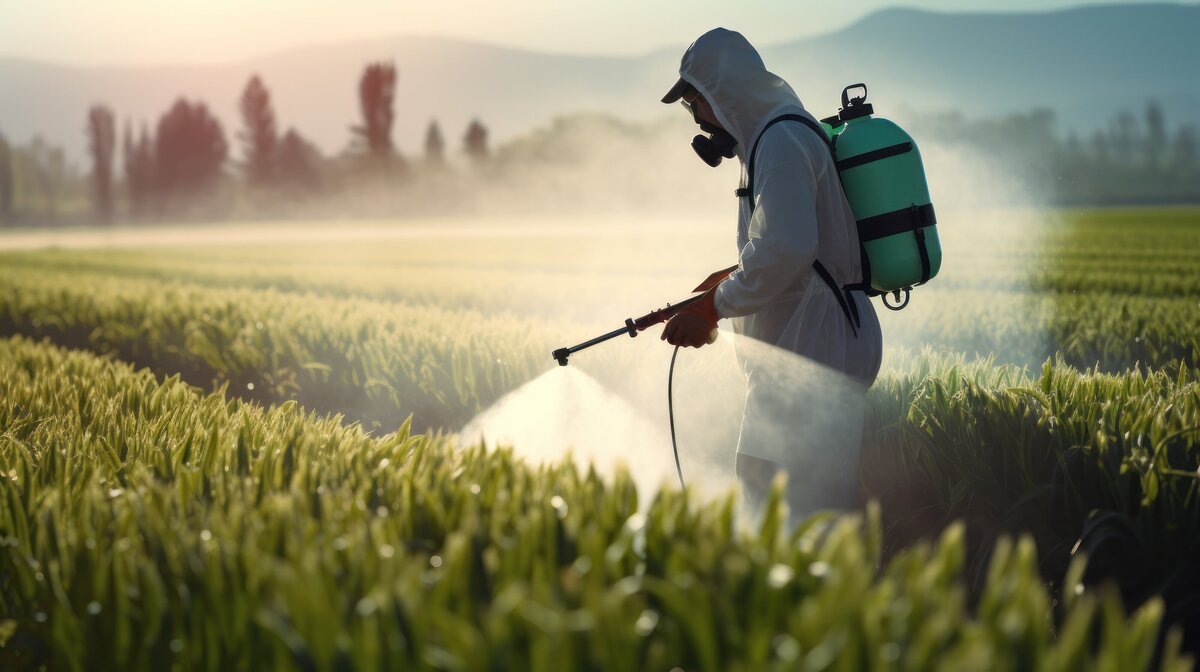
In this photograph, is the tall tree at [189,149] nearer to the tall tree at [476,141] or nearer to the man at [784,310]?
the tall tree at [476,141]

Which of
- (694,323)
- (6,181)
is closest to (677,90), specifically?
(694,323)

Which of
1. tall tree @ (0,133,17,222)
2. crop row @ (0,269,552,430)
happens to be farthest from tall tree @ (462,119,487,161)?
crop row @ (0,269,552,430)

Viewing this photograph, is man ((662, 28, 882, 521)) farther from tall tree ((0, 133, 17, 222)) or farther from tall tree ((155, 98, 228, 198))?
tall tree ((0, 133, 17, 222))

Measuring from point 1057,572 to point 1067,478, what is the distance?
36 cm

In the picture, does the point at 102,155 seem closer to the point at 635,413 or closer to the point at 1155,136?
the point at 635,413

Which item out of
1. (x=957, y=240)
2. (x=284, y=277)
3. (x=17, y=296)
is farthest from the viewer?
(x=957, y=240)

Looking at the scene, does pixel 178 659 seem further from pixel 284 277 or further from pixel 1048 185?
pixel 1048 185

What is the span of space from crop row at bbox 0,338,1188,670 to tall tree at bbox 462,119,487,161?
327 feet

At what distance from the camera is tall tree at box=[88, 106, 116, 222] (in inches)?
3979

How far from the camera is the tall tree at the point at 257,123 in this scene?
101438 mm

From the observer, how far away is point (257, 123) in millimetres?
102625

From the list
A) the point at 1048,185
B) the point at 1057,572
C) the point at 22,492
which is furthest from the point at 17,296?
the point at 1048,185

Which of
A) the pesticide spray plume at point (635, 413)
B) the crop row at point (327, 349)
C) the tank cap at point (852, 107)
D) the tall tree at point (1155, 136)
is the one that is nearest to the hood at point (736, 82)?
the tank cap at point (852, 107)

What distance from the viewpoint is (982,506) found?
4.44m
